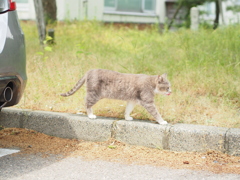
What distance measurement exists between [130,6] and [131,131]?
12.0m

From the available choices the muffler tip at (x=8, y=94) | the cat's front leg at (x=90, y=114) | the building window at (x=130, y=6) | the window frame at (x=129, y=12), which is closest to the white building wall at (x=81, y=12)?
the window frame at (x=129, y=12)

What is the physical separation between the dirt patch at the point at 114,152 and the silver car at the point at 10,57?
0.70 metres

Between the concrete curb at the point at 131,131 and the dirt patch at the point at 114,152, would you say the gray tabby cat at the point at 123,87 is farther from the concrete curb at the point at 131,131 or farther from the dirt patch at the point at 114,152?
the dirt patch at the point at 114,152

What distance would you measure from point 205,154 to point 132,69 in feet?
7.87

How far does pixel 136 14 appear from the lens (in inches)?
602

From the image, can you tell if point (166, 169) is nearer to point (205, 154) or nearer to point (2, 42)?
point (205, 154)

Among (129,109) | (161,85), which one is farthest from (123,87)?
(161,85)

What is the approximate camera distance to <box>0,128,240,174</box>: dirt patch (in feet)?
11.7

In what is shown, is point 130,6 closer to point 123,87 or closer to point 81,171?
point 123,87

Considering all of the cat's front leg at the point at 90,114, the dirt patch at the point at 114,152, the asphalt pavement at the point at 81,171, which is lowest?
the asphalt pavement at the point at 81,171

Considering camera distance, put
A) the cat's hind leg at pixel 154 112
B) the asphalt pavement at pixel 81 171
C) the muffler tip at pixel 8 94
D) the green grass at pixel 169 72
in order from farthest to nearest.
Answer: the green grass at pixel 169 72
the cat's hind leg at pixel 154 112
the muffler tip at pixel 8 94
the asphalt pavement at pixel 81 171

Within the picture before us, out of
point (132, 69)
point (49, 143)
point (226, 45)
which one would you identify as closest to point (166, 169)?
point (49, 143)

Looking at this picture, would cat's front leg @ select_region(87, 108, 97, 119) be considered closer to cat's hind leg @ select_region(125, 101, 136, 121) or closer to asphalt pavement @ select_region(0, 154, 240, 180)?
cat's hind leg @ select_region(125, 101, 136, 121)

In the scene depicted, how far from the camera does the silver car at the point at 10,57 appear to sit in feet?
11.0
